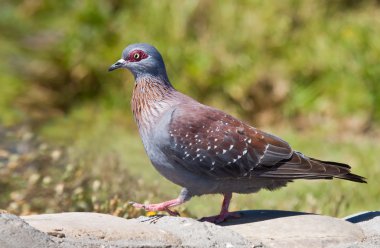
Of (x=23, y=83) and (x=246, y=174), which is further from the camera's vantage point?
(x=23, y=83)

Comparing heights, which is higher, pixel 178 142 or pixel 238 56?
pixel 238 56

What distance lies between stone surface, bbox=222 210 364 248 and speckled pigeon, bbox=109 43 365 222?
237 millimetres

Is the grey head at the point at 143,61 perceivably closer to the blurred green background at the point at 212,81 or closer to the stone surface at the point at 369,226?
the stone surface at the point at 369,226

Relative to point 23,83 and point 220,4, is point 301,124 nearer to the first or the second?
point 220,4

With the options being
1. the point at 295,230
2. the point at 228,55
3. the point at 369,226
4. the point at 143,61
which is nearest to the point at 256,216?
the point at 295,230

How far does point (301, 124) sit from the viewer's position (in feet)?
33.0

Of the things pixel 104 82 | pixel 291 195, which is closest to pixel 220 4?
pixel 104 82

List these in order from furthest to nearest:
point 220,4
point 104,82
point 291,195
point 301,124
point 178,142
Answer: point 220,4, point 104,82, point 301,124, point 291,195, point 178,142

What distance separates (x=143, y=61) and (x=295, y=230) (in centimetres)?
149

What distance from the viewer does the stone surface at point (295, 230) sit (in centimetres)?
489

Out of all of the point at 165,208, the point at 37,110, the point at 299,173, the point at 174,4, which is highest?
the point at 174,4

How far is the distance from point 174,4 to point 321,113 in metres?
2.97

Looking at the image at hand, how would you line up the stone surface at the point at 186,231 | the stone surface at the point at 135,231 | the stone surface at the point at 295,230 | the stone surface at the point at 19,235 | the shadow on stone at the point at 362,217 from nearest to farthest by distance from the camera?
1. the stone surface at the point at 19,235
2. the stone surface at the point at 186,231
3. the stone surface at the point at 135,231
4. the stone surface at the point at 295,230
5. the shadow on stone at the point at 362,217

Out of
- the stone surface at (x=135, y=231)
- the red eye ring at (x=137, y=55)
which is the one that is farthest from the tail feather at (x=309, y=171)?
the red eye ring at (x=137, y=55)
